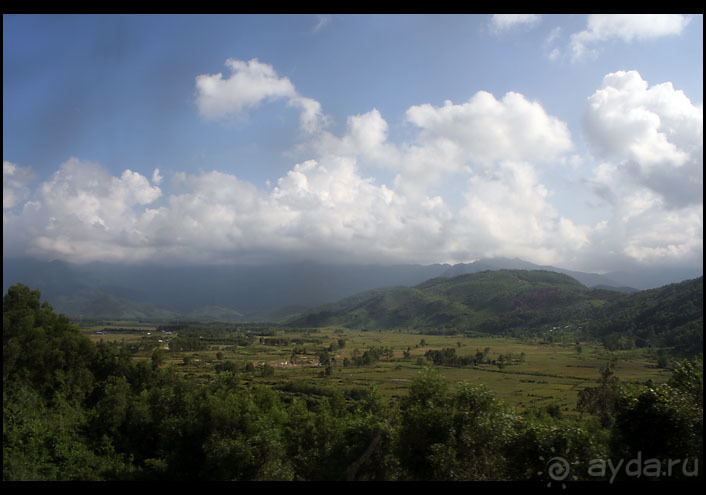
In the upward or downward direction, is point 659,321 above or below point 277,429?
below

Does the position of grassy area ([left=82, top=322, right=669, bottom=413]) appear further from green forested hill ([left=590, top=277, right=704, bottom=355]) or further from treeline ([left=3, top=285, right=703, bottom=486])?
treeline ([left=3, top=285, right=703, bottom=486])

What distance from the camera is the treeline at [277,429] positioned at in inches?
390

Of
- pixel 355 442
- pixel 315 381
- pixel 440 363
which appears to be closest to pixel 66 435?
pixel 355 442

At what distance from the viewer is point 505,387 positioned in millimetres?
60812

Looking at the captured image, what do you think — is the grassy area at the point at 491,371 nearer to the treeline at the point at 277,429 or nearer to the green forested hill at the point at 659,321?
the green forested hill at the point at 659,321

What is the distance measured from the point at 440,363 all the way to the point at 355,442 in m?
81.6

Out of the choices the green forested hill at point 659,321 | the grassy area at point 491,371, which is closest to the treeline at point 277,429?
the grassy area at point 491,371

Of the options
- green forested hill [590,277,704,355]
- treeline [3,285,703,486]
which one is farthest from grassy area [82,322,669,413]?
treeline [3,285,703,486]

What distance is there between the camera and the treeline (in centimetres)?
990

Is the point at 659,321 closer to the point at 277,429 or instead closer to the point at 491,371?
the point at 491,371

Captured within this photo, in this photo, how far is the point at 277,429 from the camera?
55.2 ft

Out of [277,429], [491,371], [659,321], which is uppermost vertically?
[277,429]

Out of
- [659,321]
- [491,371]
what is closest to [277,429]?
[491,371]

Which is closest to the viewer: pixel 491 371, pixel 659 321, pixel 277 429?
pixel 277 429
